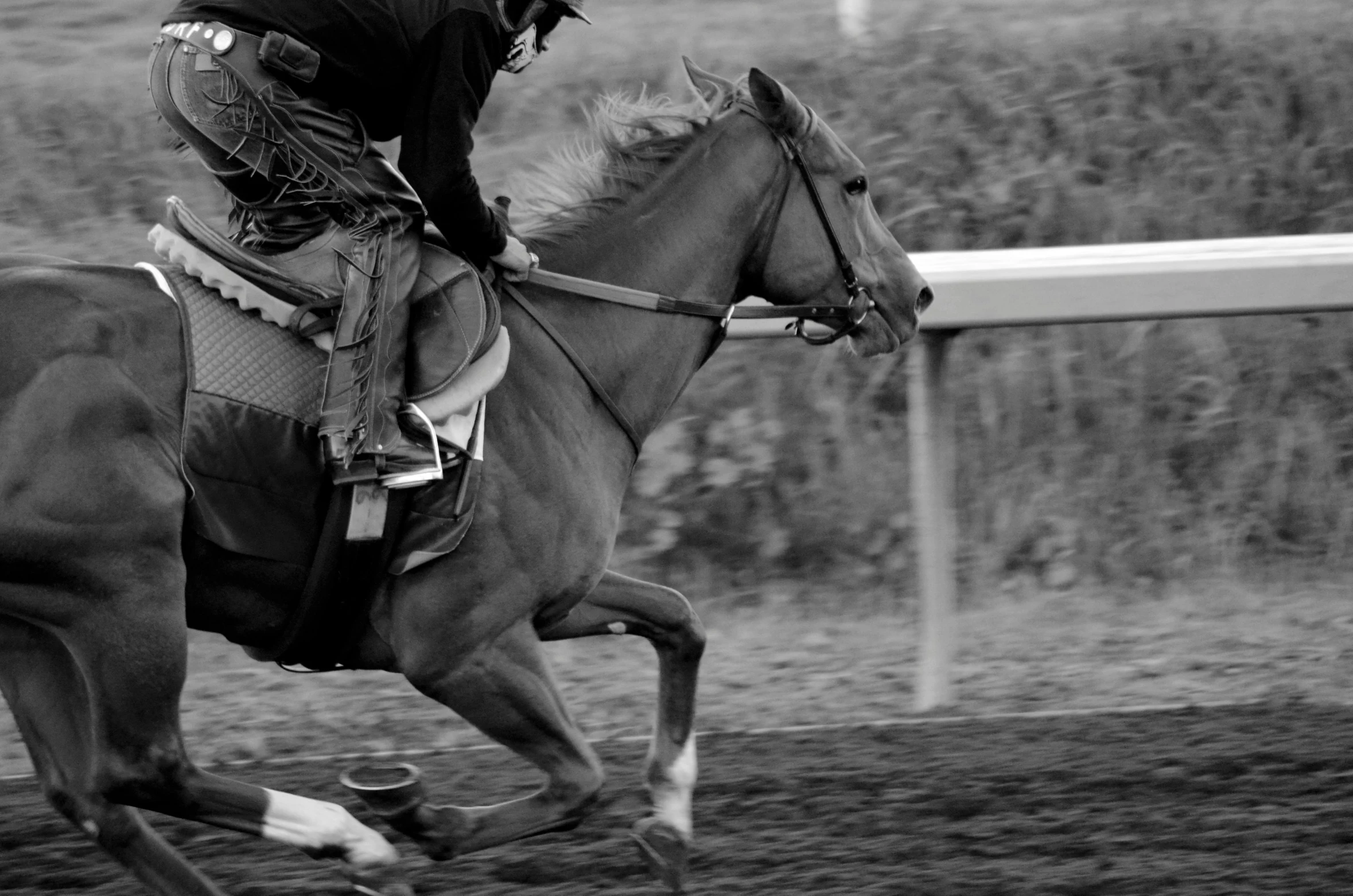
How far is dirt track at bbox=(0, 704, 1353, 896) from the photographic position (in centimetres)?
395

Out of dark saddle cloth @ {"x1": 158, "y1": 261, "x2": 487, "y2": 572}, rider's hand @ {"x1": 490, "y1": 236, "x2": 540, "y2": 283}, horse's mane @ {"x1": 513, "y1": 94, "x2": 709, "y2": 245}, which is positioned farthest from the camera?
horse's mane @ {"x1": 513, "y1": 94, "x2": 709, "y2": 245}

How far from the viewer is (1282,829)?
414 centimetres

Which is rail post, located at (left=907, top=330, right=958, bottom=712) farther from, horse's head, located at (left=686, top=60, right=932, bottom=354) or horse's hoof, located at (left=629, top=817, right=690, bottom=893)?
horse's hoof, located at (left=629, top=817, right=690, bottom=893)

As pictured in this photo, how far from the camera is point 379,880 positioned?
3803mm

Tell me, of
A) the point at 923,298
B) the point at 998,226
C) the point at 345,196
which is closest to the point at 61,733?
the point at 345,196

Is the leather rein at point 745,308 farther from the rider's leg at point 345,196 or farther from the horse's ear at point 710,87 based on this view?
the rider's leg at point 345,196

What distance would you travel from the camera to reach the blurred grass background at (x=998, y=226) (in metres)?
7.17

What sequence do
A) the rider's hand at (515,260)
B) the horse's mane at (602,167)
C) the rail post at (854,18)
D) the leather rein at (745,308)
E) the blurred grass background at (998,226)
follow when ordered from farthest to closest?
1. the rail post at (854,18)
2. the blurred grass background at (998,226)
3. the horse's mane at (602,167)
4. the leather rein at (745,308)
5. the rider's hand at (515,260)

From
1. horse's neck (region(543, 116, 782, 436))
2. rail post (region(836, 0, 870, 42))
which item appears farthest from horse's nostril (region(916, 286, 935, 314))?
rail post (region(836, 0, 870, 42))

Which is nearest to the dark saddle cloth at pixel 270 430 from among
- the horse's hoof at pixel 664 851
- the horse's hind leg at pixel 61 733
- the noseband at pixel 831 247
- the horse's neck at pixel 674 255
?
the horse's neck at pixel 674 255

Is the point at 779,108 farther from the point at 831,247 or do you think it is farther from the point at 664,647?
the point at 664,647

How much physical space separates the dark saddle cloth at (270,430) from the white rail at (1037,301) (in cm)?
171

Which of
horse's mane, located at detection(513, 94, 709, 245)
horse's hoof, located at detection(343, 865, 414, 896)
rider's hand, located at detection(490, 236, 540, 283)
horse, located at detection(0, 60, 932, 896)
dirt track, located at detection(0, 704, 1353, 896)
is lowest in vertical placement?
dirt track, located at detection(0, 704, 1353, 896)

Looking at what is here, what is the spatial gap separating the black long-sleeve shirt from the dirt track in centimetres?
164
